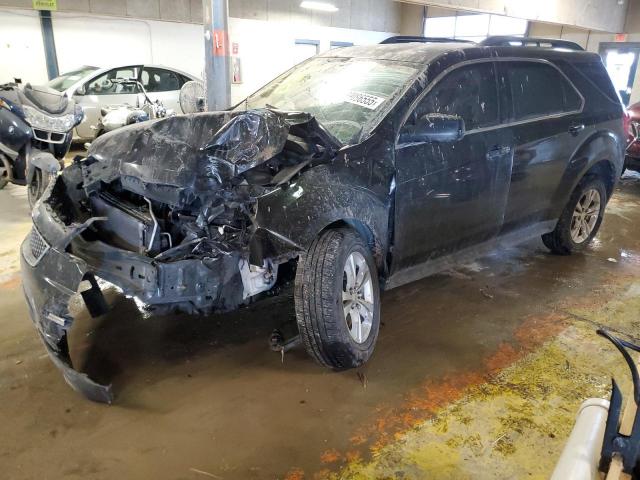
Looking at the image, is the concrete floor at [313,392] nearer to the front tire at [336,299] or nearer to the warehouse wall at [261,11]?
the front tire at [336,299]

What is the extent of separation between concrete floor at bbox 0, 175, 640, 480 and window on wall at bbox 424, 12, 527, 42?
13849 mm

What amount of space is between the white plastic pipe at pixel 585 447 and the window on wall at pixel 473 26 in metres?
15.4

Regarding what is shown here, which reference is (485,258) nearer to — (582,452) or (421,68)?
(421,68)

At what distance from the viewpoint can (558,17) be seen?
11875 mm

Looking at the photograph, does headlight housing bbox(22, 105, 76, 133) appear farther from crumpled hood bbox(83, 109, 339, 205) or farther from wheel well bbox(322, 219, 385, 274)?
wheel well bbox(322, 219, 385, 274)

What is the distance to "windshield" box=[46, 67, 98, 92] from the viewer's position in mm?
9023

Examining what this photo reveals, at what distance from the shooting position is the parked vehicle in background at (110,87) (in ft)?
28.7

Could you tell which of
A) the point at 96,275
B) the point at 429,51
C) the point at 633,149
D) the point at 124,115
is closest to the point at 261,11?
the point at 124,115

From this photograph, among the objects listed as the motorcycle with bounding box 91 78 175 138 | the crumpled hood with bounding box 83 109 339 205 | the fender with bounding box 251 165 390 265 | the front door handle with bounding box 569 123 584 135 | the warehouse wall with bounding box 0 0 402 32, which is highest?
the warehouse wall with bounding box 0 0 402 32

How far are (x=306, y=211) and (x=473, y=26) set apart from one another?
54.6 ft

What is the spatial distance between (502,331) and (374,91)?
175cm

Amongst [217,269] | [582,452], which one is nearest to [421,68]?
[217,269]

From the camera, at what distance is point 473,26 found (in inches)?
656

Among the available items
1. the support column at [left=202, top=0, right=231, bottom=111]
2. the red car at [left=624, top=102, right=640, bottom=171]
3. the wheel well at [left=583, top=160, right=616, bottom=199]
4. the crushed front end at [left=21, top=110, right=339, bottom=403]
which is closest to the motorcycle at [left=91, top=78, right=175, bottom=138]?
the support column at [left=202, top=0, right=231, bottom=111]
